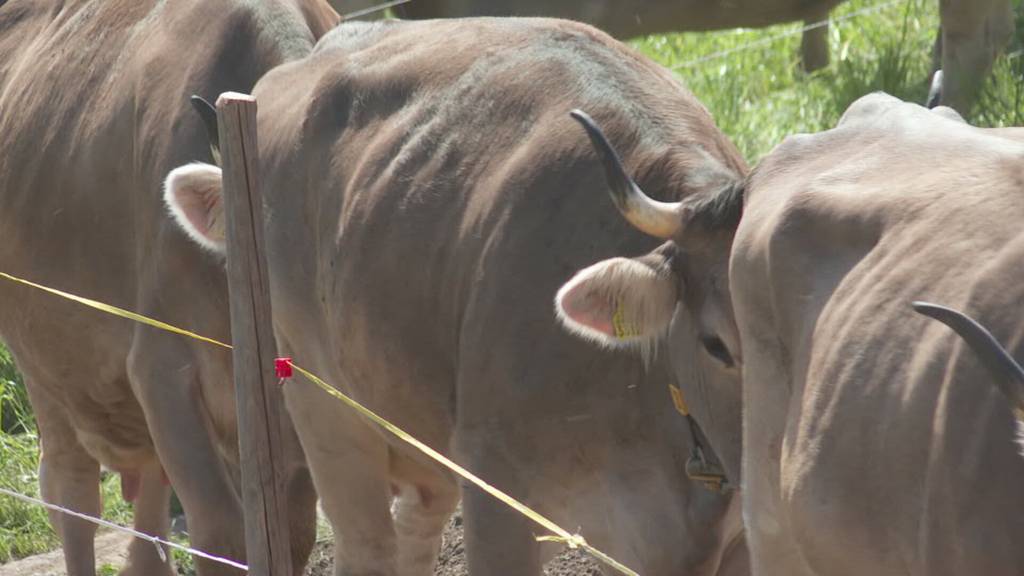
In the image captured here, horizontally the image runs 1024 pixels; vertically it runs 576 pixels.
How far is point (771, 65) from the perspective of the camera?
395 inches

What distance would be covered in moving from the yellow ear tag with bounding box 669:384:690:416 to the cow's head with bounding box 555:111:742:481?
2cm

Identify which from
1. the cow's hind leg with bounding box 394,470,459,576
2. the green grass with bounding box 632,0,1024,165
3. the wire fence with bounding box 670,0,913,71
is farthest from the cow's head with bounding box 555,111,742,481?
the wire fence with bounding box 670,0,913,71

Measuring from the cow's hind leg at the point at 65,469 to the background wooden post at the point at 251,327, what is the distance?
108 inches

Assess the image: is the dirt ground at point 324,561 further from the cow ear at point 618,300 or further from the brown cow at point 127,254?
the cow ear at point 618,300

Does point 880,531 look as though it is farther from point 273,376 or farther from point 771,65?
point 771,65

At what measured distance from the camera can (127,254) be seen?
5.35 meters

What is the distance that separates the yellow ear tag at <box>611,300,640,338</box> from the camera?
3.77 meters

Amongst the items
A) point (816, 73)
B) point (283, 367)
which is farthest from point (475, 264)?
point (816, 73)

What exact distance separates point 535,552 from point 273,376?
36.0 inches

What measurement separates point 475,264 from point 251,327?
2.52ft

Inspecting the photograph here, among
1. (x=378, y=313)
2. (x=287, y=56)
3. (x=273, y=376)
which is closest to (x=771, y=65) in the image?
(x=287, y=56)

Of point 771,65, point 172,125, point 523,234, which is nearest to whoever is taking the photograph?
point 523,234

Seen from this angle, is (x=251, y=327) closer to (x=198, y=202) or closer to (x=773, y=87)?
(x=198, y=202)

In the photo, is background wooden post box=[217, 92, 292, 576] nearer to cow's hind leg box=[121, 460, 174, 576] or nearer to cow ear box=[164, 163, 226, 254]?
cow ear box=[164, 163, 226, 254]
